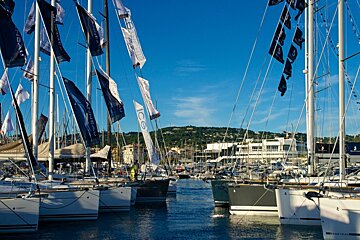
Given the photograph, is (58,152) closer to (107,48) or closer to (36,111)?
(36,111)

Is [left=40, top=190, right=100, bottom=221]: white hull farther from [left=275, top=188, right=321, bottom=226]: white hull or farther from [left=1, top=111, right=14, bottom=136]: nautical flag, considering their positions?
[left=1, top=111, right=14, bottom=136]: nautical flag

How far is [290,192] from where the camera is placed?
82.2 feet

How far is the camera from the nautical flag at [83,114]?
98.5ft

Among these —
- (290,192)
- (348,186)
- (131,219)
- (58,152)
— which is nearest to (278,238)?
(290,192)

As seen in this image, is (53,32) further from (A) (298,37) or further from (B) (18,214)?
(A) (298,37)

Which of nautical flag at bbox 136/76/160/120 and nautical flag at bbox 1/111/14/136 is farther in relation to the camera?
nautical flag at bbox 1/111/14/136

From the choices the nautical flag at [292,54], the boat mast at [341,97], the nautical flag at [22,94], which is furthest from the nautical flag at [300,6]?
the nautical flag at [22,94]

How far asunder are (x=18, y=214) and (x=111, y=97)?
13.6 meters

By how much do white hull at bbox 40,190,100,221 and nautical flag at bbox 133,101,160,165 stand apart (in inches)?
373

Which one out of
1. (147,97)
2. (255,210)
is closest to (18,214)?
(255,210)

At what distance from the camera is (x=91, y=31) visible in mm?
33844

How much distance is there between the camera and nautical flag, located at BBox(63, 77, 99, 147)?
30.0 meters

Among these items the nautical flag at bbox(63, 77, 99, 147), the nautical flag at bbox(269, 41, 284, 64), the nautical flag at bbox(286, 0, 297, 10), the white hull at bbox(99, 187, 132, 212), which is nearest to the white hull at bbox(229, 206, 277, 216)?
the white hull at bbox(99, 187, 132, 212)

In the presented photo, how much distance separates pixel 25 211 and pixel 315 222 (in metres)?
14.1
